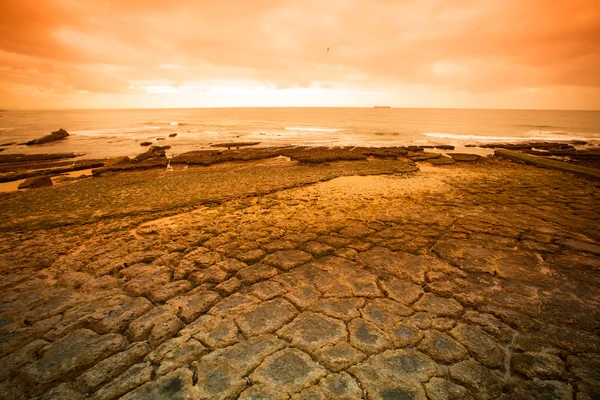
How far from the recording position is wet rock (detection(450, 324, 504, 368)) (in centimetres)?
234

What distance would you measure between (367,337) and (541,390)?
4.36 feet

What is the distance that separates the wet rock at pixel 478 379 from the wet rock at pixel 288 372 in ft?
3.64

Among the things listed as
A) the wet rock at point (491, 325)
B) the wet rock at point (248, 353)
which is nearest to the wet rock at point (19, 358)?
the wet rock at point (248, 353)

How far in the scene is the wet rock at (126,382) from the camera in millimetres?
2092

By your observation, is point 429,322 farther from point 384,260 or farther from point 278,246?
point 278,246

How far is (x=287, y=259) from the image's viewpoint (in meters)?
4.02

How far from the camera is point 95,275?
3.66 meters

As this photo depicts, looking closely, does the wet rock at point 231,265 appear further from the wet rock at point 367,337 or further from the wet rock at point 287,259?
the wet rock at point 367,337

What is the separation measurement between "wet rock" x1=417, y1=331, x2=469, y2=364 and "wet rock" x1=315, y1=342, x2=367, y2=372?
1.97 feet

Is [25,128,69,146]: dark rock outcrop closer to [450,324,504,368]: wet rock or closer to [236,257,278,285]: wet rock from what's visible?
[236,257,278,285]: wet rock

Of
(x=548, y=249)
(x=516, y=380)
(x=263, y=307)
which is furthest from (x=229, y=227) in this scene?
(x=548, y=249)

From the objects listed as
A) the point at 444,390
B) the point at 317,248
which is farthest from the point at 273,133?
the point at 444,390

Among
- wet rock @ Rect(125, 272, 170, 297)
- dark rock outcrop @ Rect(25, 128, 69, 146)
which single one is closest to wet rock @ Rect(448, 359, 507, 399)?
wet rock @ Rect(125, 272, 170, 297)

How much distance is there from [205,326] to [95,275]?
206 centimetres
